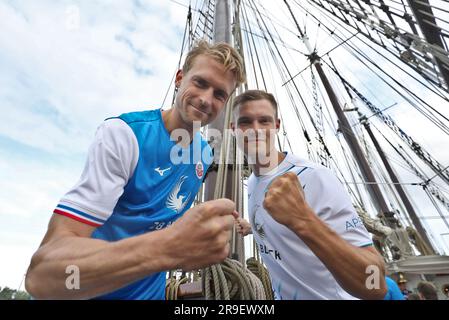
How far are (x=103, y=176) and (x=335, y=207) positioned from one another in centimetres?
88

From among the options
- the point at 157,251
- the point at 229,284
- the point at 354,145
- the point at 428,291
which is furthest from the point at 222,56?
the point at 354,145

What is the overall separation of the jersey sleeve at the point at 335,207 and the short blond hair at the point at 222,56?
23.9 inches

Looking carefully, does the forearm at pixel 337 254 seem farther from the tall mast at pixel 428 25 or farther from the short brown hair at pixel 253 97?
the tall mast at pixel 428 25

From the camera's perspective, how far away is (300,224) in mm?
835

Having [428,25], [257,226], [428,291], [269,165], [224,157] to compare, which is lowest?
[257,226]

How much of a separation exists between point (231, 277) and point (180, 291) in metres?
0.49

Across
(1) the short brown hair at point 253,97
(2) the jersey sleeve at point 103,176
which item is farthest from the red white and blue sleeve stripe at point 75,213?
(1) the short brown hair at point 253,97

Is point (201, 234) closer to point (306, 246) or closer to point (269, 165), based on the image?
point (306, 246)

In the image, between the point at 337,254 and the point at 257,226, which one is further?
the point at 257,226

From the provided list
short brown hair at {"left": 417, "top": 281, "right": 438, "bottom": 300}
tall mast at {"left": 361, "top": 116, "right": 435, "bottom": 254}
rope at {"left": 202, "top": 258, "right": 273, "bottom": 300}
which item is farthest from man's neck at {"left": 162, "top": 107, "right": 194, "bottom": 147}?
tall mast at {"left": 361, "top": 116, "right": 435, "bottom": 254}

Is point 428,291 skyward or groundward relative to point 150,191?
skyward

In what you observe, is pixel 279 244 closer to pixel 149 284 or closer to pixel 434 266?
pixel 149 284

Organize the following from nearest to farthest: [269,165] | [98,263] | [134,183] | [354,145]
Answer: [98,263] < [134,183] < [269,165] < [354,145]
